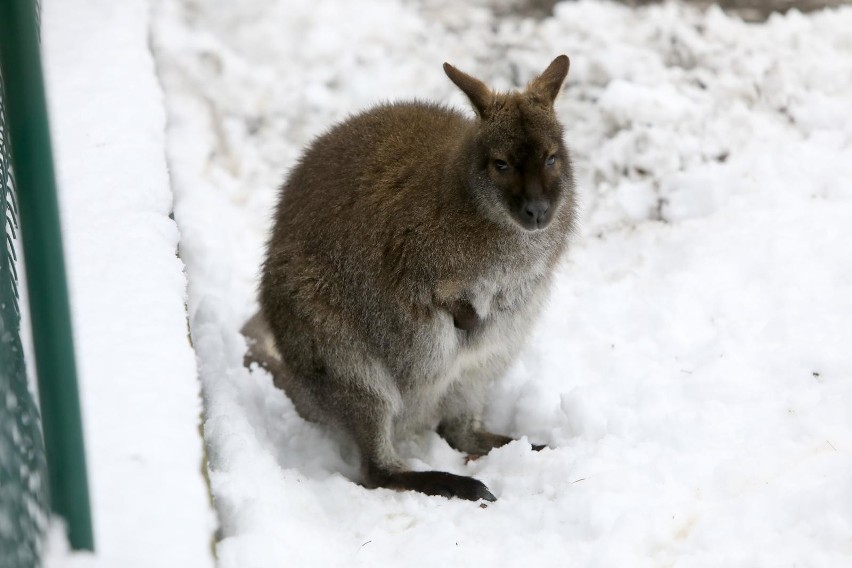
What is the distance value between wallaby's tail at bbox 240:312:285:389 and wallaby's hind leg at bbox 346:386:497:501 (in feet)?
1.68

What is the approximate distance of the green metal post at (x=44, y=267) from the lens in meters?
2.07

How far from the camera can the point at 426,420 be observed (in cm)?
415

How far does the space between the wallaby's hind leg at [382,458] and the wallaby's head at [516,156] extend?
894 mm

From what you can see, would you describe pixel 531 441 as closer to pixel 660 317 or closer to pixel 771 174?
pixel 660 317

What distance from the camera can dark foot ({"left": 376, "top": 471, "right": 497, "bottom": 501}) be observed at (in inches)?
143

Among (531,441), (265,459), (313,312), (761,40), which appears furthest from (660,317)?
(761,40)

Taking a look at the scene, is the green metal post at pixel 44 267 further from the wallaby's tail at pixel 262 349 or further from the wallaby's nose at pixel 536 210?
the wallaby's tail at pixel 262 349

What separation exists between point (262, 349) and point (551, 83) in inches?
68.1

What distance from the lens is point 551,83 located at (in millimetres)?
3691

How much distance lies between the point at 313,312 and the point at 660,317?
5.21ft

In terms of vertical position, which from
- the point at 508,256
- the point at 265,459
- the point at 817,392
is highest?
the point at 508,256

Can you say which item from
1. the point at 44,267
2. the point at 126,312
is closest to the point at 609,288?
the point at 126,312

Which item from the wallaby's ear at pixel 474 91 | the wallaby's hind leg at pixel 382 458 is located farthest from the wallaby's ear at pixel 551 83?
the wallaby's hind leg at pixel 382 458

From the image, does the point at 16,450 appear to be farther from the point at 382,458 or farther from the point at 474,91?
the point at 474,91
